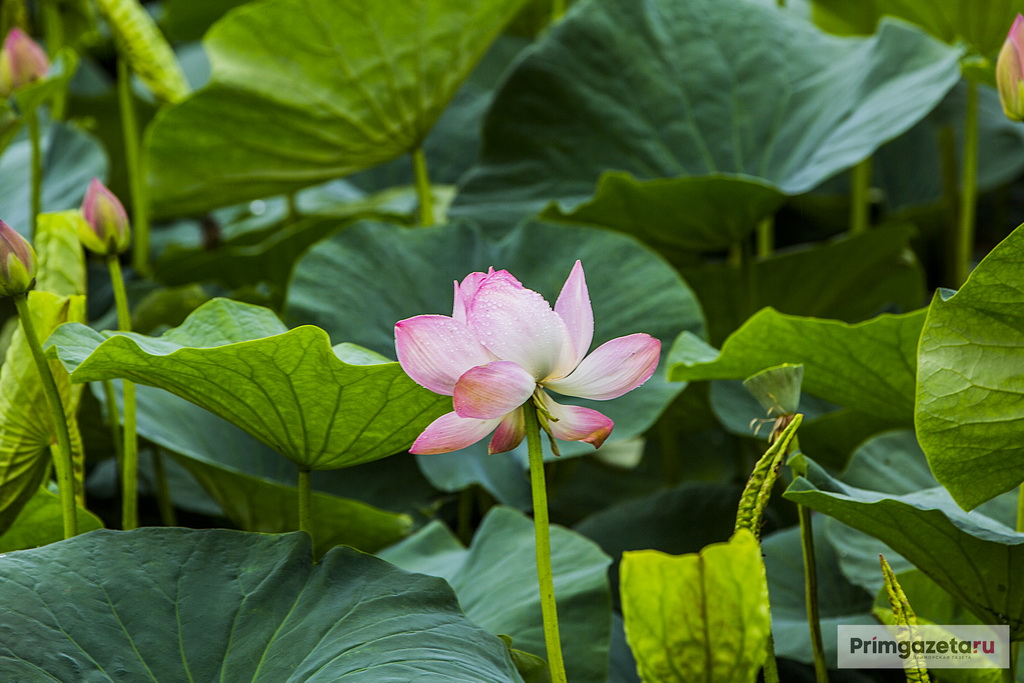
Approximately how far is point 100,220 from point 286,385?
0.18 metres

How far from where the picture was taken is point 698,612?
1.05 ft

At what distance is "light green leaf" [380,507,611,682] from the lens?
0.62 meters

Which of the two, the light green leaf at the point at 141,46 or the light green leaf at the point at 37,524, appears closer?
the light green leaf at the point at 37,524

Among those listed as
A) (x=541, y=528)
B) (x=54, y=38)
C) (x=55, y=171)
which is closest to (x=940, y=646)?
(x=541, y=528)

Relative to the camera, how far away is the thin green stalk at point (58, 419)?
0.48 m

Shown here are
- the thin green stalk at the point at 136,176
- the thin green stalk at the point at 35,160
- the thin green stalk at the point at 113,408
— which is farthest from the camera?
the thin green stalk at the point at 136,176

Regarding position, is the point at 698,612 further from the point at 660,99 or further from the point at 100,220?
the point at 660,99

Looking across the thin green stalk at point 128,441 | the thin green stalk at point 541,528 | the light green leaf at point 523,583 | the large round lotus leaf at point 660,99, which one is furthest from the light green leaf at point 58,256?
the large round lotus leaf at point 660,99

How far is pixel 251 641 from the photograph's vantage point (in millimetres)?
491

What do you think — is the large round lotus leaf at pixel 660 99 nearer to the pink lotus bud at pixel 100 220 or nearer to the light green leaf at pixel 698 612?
the pink lotus bud at pixel 100 220

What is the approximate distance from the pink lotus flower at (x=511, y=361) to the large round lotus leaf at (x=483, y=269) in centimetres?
40

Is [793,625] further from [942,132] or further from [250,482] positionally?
[942,132]

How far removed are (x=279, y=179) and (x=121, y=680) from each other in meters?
0.77

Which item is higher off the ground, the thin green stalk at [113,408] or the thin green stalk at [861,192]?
the thin green stalk at [113,408]
